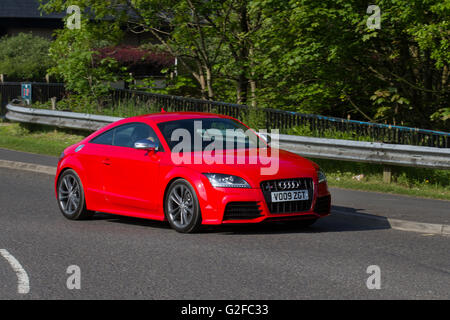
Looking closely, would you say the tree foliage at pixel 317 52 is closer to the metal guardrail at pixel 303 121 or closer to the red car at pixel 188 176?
the metal guardrail at pixel 303 121

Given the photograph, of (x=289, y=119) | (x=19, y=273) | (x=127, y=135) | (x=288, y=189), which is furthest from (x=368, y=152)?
(x=19, y=273)

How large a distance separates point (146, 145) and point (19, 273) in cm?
298

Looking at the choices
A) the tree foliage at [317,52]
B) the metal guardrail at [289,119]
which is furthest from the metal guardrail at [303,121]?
the tree foliage at [317,52]

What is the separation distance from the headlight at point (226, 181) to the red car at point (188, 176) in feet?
0.04

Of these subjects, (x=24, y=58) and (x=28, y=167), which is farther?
(x=24, y=58)

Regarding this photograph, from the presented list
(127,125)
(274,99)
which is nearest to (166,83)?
(274,99)

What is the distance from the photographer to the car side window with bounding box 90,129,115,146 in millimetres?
11227

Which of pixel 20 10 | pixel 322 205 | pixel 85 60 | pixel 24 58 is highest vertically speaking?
pixel 20 10

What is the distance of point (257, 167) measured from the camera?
971cm

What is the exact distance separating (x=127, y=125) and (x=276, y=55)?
29.9 feet

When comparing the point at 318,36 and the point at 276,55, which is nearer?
the point at 318,36

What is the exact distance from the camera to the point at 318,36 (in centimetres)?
1830

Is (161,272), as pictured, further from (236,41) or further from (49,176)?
(236,41)

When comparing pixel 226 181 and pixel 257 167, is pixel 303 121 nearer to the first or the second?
pixel 257 167
